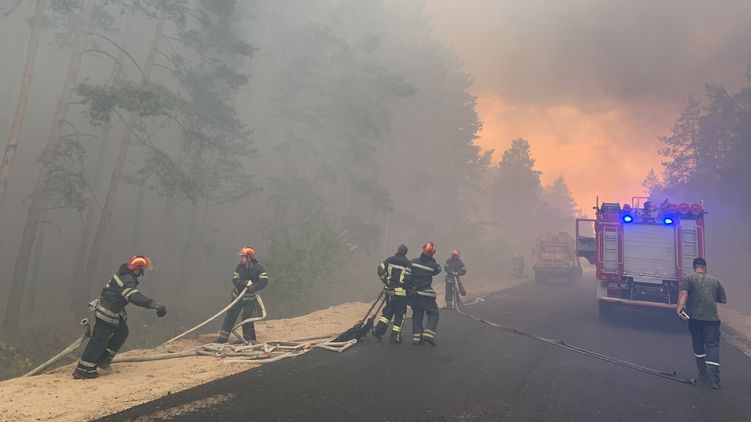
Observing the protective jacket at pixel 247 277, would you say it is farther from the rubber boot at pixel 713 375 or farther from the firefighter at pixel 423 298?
the rubber boot at pixel 713 375

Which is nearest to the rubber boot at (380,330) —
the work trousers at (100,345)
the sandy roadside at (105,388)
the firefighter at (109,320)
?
the sandy roadside at (105,388)

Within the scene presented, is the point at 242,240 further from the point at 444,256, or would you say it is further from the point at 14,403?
the point at 14,403

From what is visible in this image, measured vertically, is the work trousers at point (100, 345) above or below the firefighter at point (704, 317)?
below

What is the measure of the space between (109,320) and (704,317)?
8507mm

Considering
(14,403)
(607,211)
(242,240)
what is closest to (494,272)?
(242,240)

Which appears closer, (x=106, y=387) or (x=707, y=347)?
(x=106, y=387)

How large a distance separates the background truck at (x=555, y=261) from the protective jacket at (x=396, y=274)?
2001 cm

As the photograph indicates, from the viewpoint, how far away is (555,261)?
2589cm

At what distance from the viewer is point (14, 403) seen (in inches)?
177

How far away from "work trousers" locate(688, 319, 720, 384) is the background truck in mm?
19522

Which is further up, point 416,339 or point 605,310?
point 605,310

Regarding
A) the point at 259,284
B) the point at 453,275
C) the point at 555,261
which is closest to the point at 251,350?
the point at 259,284

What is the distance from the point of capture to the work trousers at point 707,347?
20.4 ft

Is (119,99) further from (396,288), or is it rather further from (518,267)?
(518,267)
